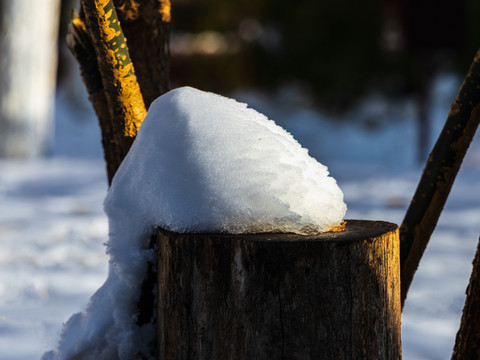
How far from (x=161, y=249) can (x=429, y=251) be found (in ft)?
9.35

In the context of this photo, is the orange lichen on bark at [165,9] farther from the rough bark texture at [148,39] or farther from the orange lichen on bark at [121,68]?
the orange lichen on bark at [121,68]

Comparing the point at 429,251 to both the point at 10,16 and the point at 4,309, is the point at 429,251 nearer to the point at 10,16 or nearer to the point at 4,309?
the point at 4,309

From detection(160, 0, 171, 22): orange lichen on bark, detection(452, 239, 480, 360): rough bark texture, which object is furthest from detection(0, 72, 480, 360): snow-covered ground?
detection(160, 0, 171, 22): orange lichen on bark

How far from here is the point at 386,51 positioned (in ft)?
36.8

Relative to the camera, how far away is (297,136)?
11938 millimetres

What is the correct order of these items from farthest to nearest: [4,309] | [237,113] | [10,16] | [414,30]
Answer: [414,30]
[10,16]
[4,309]
[237,113]

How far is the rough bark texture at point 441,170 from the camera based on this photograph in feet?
5.58

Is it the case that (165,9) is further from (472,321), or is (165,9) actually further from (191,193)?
(472,321)

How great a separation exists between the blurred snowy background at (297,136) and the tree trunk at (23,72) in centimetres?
16

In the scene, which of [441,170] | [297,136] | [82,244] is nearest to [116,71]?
[441,170]

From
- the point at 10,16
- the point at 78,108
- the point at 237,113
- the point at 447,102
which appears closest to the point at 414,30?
the point at 447,102

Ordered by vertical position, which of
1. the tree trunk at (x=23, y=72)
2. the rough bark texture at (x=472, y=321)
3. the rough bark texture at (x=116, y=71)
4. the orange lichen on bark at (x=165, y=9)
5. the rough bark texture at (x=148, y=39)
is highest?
the tree trunk at (x=23, y=72)

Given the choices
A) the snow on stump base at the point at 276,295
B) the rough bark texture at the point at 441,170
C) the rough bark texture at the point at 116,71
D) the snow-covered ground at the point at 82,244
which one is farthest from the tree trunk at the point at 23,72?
the snow on stump base at the point at 276,295

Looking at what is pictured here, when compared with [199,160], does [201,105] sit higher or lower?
higher
